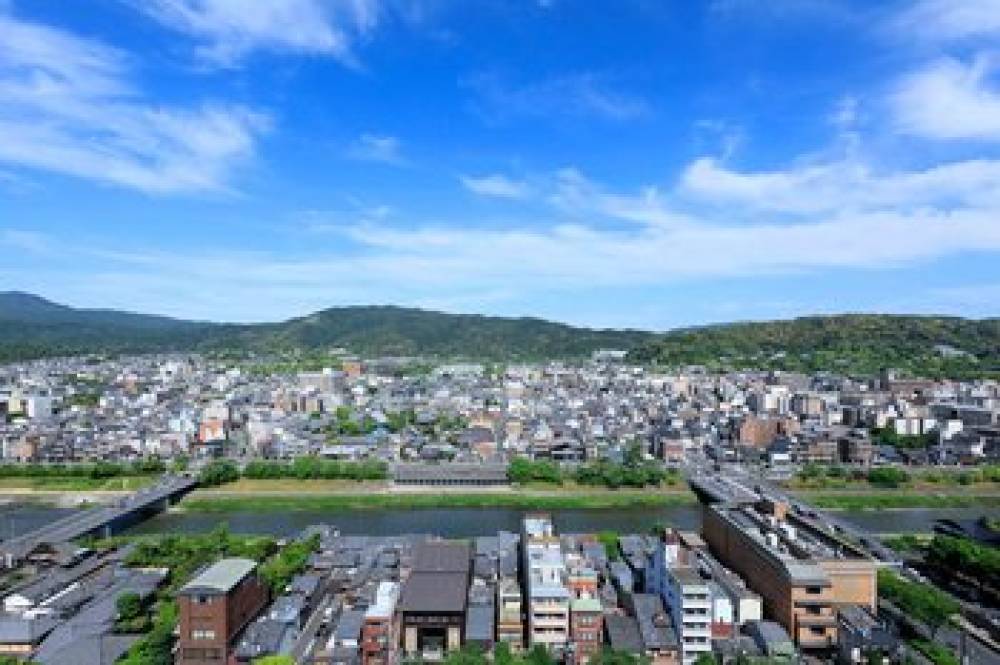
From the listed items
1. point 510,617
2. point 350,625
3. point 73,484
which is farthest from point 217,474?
point 510,617

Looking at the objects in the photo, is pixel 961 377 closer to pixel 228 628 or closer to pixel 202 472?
pixel 202 472

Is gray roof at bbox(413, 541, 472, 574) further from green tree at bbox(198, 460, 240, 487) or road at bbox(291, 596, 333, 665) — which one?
green tree at bbox(198, 460, 240, 487)

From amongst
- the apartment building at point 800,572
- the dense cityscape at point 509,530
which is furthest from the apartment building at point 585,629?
the apartment building at point 800,572

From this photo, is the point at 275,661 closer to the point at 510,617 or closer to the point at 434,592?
the point at 434,592

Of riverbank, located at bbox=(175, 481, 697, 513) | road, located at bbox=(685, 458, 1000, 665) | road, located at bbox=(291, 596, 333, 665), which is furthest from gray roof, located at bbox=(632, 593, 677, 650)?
riverbank, located at bbox=(175, 481, 697, 513)

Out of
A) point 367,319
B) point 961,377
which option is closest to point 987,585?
point 961,377

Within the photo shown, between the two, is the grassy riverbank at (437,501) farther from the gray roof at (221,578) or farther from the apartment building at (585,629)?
the apartment building at (585,629)
